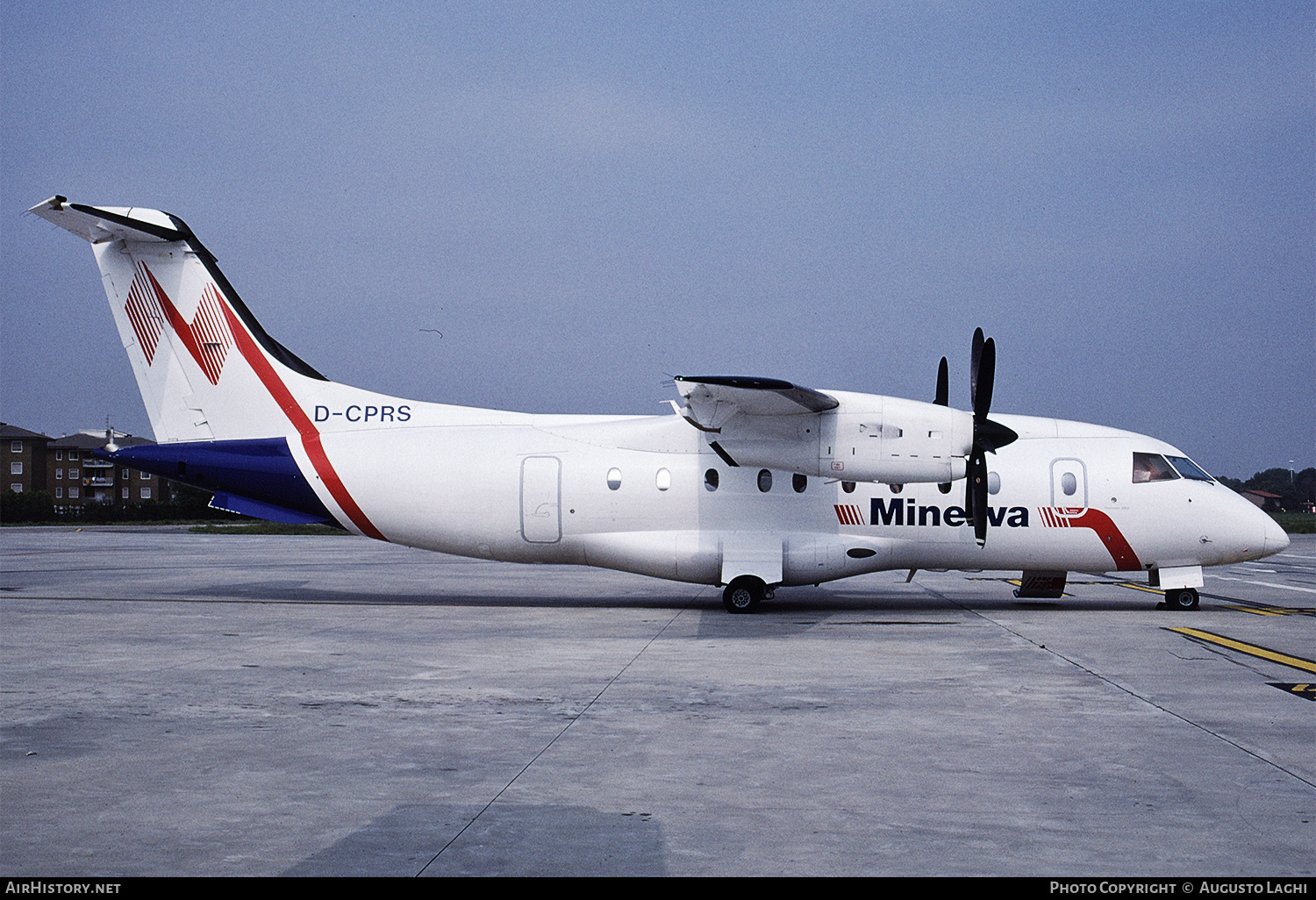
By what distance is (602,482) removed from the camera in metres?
17.5

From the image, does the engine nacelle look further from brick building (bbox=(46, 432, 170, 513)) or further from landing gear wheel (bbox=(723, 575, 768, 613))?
brick building (bbox=(46, 432, 170, 513))

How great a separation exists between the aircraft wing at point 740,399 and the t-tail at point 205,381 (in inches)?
253

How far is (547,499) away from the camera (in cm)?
1756

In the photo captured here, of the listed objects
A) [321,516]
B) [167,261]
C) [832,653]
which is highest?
[167,261]

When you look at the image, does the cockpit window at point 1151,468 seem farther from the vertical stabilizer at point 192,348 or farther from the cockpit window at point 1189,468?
the vertical stabilizer at point 192,348

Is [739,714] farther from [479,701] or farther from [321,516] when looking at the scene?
[321,516]

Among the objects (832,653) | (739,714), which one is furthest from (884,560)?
(739,714)

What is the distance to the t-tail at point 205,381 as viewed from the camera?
711 inches

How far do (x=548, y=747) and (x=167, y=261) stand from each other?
586 inches

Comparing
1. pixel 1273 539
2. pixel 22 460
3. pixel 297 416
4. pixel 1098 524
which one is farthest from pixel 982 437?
pixel 22 460

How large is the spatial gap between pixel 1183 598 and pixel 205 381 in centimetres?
1819

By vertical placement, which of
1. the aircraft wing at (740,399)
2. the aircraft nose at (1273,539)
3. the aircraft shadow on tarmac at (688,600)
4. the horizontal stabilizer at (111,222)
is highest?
the horizontal stabilizer at (111,222)

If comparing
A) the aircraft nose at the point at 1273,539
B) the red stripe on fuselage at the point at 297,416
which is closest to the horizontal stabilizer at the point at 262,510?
the red stripe on fuselage at the point at 297,416

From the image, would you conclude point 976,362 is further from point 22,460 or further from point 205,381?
point 22,460
